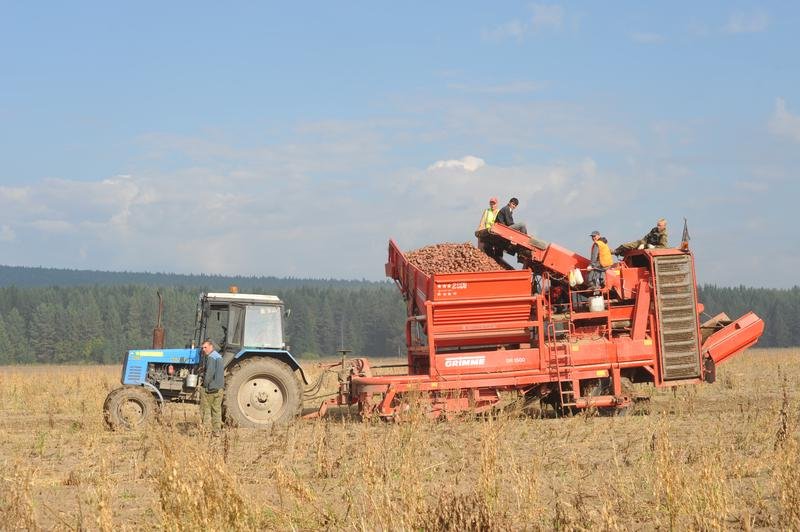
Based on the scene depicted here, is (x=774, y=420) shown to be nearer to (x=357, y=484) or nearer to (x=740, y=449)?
(x=740, y=449)

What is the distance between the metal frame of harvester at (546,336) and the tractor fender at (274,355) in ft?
2.76

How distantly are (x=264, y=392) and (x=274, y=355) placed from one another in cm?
68

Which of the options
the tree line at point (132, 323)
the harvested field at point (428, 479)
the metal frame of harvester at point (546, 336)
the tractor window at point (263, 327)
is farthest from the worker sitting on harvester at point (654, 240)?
the tree line at point (132, 323)

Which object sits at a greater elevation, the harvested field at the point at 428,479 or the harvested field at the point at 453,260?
the harvested field at the point at 453,260

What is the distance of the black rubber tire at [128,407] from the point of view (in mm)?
15406

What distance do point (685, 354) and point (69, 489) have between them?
417 inches

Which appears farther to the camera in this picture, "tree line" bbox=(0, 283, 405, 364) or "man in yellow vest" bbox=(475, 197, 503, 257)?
"tree line" bbox=(0, 283, 405, 364)

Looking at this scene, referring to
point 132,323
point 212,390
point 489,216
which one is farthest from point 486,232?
point 132,323

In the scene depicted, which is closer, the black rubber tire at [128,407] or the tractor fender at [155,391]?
the black rubber tire at [128,407]

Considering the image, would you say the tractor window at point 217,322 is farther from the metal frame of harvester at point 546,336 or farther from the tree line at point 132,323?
the tree line at point 132,323

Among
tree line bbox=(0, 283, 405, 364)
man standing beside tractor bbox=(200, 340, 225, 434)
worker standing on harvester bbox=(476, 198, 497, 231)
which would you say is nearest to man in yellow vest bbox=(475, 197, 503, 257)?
worker standing on harvester bbox=(476, 198, 497, 231)

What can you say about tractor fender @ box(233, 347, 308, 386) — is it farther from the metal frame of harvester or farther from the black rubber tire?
the black rubber tire

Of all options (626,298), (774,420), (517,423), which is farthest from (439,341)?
(774,420)

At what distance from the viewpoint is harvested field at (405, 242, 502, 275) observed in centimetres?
1590
